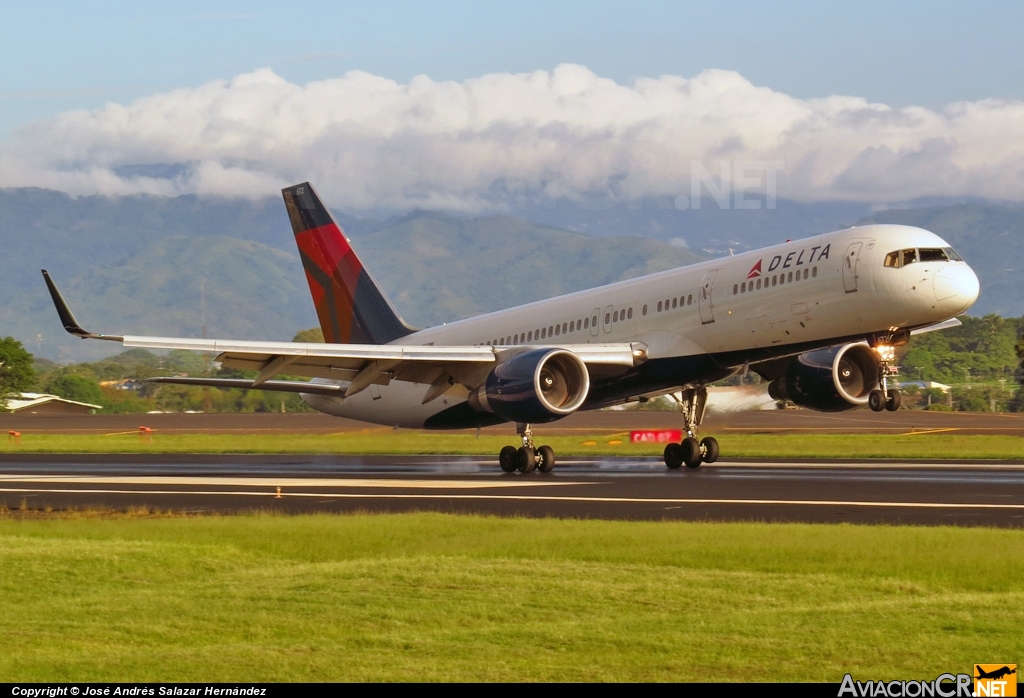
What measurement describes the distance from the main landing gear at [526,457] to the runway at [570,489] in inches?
14.3

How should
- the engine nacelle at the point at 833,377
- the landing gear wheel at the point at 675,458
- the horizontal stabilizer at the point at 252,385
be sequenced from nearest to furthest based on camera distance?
1. the engine nacelle at the point at 833,377
2. the landing gear wheel at the point at 675,458
3. the horizontal stabilizer at the point at 252,385

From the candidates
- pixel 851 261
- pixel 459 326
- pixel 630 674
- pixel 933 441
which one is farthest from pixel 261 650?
pixel 933 441

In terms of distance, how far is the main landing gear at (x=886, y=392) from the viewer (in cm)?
3180

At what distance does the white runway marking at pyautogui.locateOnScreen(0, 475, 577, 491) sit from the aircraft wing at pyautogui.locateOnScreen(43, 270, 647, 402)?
8.73 ft

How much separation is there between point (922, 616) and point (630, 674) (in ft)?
12.1

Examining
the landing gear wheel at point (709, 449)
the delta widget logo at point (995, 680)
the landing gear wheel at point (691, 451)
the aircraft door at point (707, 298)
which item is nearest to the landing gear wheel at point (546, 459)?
the landing gear wheel at point (691, 451)

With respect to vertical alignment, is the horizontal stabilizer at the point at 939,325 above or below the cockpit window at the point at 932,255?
below

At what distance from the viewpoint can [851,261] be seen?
31234 mm

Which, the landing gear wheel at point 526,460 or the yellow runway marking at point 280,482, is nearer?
the yellow runway marking at point 280,482

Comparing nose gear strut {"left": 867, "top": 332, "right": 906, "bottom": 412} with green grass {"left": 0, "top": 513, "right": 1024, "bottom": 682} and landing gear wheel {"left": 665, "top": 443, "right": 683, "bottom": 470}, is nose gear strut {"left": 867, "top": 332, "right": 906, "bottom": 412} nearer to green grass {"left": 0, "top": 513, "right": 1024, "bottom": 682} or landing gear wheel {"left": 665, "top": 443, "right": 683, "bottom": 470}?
landing gear wheel {"left": 665, "top": 443, "right": 683, "bottom": 470}

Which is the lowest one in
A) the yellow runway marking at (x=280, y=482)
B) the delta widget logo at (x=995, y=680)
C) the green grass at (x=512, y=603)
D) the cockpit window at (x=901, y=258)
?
the delta widget logo at (x=995, y=680)

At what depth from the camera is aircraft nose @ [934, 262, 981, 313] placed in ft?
99.3

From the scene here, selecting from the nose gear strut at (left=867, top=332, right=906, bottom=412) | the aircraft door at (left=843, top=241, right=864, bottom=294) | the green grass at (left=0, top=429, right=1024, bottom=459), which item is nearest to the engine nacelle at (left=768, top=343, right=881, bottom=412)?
the nose gear strut at (left=867, top=332, right=906, bottom=412)

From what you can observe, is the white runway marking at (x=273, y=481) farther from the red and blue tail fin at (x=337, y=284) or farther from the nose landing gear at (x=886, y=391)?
the red and blue tail fin at (x=337, y=284)
